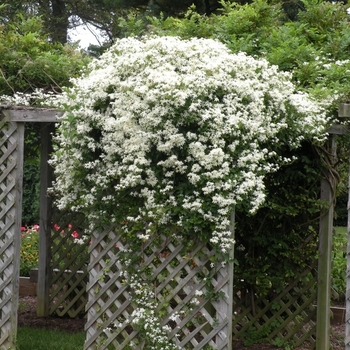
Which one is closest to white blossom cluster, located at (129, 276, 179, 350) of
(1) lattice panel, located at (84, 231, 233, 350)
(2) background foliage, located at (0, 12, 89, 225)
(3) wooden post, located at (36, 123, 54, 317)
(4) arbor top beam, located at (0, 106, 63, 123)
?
(1) lattice panel, located at (84, 231, 233, 350)

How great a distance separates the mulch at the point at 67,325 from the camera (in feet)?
22.1

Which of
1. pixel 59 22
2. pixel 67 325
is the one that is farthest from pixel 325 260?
pixel 59 22

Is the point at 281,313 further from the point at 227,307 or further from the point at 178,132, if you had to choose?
the point at 178,132

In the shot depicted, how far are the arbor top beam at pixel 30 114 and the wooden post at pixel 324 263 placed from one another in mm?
2445

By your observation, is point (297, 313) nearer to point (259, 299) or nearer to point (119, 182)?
point (259, 299)

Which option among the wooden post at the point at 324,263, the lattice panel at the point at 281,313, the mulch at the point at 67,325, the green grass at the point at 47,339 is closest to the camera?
the wooden post at the point at 324,263

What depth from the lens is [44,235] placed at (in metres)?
8.05

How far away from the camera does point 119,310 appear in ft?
17.5

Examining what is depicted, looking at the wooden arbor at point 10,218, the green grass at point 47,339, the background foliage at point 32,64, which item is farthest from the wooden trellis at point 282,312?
the background foliage at point 32,64

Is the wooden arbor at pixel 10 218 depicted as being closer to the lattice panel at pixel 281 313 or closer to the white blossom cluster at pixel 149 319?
the white blossom cluster at pixel 149 319

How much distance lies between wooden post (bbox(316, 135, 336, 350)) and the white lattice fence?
267 cm

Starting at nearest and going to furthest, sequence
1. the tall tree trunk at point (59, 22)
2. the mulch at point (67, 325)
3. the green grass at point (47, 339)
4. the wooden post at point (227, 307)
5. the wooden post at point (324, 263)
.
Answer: the wooden post at point (227, 307) < the wooden post at point (324, 263) < the green grass at point (47, 339) < the mulch at point (67, 325) < the tall tree trunk at point (59, 22)

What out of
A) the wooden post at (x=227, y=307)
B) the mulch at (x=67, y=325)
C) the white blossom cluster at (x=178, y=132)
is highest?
the white blossom cluster at (x=178, y=132)

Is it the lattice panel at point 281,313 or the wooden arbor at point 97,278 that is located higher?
the wooden arbor at point 97,278
